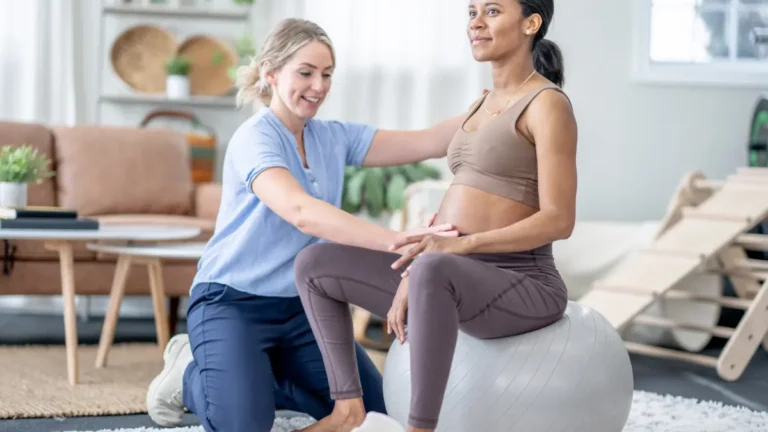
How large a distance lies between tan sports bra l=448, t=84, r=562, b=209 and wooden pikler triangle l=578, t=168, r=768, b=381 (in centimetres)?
171

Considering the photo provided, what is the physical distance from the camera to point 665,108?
17.6ft

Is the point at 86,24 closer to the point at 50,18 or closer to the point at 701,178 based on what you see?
the point at 50,18

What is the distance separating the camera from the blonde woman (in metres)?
2.19

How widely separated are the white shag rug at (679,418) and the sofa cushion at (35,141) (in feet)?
6.67

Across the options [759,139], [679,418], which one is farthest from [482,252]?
[759,139]

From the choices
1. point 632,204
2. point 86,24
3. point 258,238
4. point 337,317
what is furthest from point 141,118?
point 337,317

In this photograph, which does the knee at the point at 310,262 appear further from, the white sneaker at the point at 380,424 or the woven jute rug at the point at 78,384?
the woven jute rug at the point at 78,384

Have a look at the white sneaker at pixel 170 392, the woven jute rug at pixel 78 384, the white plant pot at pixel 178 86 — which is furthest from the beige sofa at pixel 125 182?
the white sneaker at pixel 170 392

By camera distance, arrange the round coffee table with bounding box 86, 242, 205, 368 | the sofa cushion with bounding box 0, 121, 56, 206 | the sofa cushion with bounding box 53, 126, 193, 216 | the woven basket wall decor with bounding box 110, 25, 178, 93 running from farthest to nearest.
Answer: the woven basket wall decor with bounding box 110, 25, 178, 93 < the sofa cushion with bounding box 53, 126, 193, 216 < the sofa cushion with bounding box 0, 121, 56, 206 < the round coffee table with bounding box 86, 242, 205, 368

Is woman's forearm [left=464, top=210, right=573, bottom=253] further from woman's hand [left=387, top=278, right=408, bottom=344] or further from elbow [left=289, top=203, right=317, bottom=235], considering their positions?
elbow [left=289, top=203, right=317, bottom=235]

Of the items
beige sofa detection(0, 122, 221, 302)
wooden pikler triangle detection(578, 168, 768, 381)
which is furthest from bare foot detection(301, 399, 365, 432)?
beige sofa detection(0, 122, 221, 302)

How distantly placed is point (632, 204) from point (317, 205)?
365 centimetres

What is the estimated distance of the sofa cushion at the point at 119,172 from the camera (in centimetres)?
439

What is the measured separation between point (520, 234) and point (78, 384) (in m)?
1.81
